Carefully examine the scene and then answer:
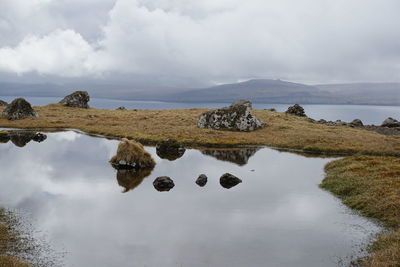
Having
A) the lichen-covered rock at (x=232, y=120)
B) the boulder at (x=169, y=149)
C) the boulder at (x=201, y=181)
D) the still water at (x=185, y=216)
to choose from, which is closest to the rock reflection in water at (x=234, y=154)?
the still water at (x=185, y=216)

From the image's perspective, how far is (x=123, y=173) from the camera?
139 ft

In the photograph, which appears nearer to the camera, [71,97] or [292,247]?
[292,247]

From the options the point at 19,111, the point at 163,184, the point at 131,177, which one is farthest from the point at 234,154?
the point at 19,111

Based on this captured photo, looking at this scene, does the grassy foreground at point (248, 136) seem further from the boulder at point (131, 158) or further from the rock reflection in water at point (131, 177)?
the rock reflection in water at point (131, 177)

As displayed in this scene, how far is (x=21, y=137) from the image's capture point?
A: 70250 millimetres

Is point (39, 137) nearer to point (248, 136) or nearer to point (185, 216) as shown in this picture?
point (248, 136)

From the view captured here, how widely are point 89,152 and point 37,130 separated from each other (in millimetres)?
32602

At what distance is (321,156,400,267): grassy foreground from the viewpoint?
20431 millimetres

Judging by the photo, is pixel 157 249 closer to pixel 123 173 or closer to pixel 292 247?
pixel 292 247

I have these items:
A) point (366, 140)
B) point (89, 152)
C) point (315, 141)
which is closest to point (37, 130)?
point (89, 152)

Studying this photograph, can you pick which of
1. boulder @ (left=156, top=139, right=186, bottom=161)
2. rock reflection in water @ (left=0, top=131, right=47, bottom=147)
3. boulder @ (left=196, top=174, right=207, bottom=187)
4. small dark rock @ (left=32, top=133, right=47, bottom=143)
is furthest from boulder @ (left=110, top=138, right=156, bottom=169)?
small dark rock @ (left=32, top=133, right=47, bottom=143)

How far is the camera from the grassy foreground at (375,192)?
20431 mm

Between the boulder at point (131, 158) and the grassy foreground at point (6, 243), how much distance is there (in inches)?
750

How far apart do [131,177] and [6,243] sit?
19144 mm
